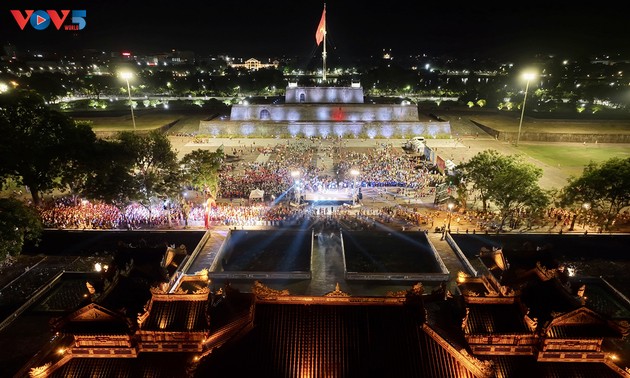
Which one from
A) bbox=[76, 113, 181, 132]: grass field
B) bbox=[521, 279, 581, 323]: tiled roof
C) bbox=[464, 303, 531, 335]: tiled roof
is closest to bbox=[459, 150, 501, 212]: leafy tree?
bbox=[521, 279, 581, 323]: tiled roof

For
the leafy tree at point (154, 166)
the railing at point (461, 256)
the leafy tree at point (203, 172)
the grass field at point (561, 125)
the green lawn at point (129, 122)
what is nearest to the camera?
the railing at point (461, 256)

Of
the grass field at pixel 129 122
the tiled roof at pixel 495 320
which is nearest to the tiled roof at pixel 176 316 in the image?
the tiled roof at pixel 495 320

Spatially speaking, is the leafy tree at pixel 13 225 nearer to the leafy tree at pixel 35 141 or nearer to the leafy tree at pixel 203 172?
the leafy tree at pixel 35 141

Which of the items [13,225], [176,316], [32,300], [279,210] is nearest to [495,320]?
[176,316]

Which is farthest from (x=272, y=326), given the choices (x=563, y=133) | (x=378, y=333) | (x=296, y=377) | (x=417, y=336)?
(x=563, y=133)

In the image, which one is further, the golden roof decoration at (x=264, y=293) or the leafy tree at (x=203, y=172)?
the leafy tree at (x=203, y=172)

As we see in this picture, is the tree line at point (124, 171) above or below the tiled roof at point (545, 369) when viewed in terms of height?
above

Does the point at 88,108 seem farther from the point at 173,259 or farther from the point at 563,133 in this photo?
the point at 563,133

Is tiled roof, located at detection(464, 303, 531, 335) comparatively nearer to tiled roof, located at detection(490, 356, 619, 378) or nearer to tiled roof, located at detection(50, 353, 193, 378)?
tiled roof, located at detection(490, 356, 619, 378)
